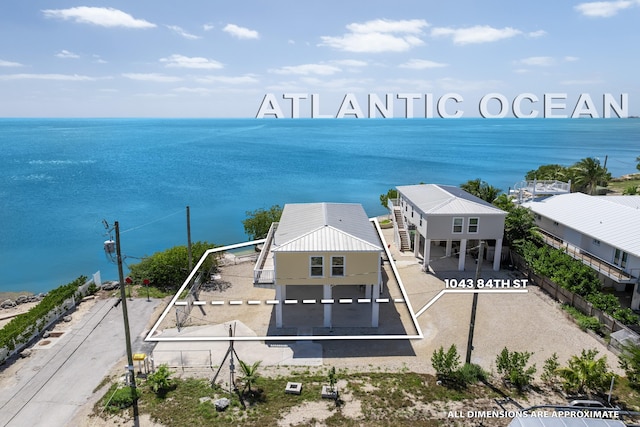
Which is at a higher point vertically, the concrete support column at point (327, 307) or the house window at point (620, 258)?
the house window at point (620, 258)

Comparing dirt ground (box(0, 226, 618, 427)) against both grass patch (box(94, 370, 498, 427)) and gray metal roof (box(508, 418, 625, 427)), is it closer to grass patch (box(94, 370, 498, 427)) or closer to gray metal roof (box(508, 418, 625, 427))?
grass patch (box(94, 370, 498, 427))

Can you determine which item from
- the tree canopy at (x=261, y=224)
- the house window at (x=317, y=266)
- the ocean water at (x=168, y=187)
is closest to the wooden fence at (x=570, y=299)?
the house window at (x=317, y=266)

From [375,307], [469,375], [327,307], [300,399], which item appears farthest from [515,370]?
[327,307]

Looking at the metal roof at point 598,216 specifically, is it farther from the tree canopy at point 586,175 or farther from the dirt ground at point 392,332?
the tree canopy at point 586,175

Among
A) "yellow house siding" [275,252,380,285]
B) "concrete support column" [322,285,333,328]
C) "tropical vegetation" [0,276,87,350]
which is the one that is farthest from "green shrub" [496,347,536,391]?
"tropical vegetation" [0,276,87,350]

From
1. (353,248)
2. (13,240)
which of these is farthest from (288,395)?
(13,240)

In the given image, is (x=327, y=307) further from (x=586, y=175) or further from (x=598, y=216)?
(x=586, y=175)
